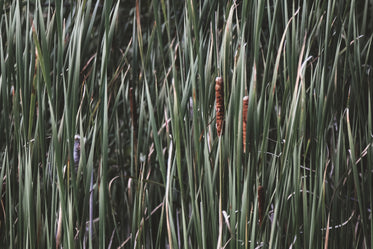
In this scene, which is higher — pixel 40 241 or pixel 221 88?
pixel 221 88

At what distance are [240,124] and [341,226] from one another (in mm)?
333

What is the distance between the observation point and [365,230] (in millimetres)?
905

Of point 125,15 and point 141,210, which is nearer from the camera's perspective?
point 141,210

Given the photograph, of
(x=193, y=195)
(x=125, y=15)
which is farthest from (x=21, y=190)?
(x=125, y=15)

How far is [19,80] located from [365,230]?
0.61m

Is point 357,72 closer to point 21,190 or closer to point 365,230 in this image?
point 365,230

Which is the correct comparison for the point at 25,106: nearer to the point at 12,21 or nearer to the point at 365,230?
the point at 12,21

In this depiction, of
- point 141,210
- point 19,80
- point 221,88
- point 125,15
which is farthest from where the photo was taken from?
point 125,15

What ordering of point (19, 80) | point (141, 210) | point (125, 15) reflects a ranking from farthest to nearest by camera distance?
point (125, 15) → point (141, 210) → point (19, 80)

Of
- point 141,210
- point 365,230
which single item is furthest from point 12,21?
point 365,230

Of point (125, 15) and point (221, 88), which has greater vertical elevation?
point (125, 15)

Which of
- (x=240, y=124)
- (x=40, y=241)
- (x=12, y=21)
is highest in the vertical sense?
(x=12, y=21)

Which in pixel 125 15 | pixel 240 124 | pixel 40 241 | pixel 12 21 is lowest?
pixel 40 241

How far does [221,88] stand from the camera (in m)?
0.71
